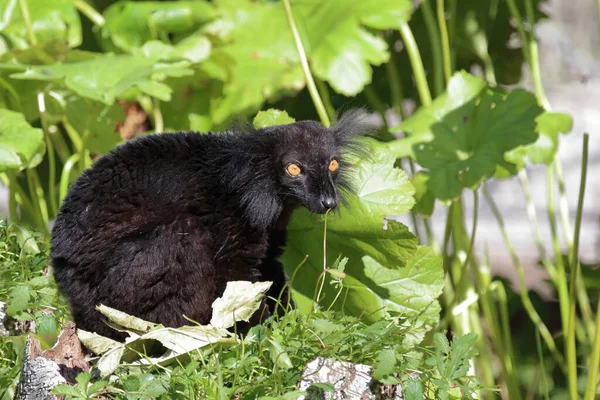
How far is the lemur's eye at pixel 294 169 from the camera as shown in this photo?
6.78 feet

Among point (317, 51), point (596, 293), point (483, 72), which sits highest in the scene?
point (317, 51)

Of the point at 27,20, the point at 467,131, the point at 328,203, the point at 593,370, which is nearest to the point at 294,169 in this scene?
the point at 328,203

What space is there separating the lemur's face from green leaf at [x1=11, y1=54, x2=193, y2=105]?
82cm

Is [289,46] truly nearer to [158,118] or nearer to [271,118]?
[158,118]

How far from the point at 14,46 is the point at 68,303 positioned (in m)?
1.89

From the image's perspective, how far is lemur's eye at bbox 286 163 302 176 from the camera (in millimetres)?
2066

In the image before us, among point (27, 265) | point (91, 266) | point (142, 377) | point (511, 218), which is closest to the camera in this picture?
point (142, 377)

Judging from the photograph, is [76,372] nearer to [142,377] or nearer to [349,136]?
[142,377]

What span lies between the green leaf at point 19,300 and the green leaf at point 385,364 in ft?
2.98

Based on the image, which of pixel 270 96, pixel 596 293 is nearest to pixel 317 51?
pixel 270 96

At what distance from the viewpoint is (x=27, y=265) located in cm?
224

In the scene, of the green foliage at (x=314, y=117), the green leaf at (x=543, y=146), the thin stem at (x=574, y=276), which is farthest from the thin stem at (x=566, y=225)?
the thin stem at (x=574, y=276)

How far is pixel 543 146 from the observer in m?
3.04

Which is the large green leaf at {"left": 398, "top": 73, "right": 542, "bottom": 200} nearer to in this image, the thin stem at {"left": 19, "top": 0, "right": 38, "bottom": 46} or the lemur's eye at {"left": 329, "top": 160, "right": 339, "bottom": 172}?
the lemur's eye at {"left": 329, "top": 160, "right": 339, "bottom": 172}
